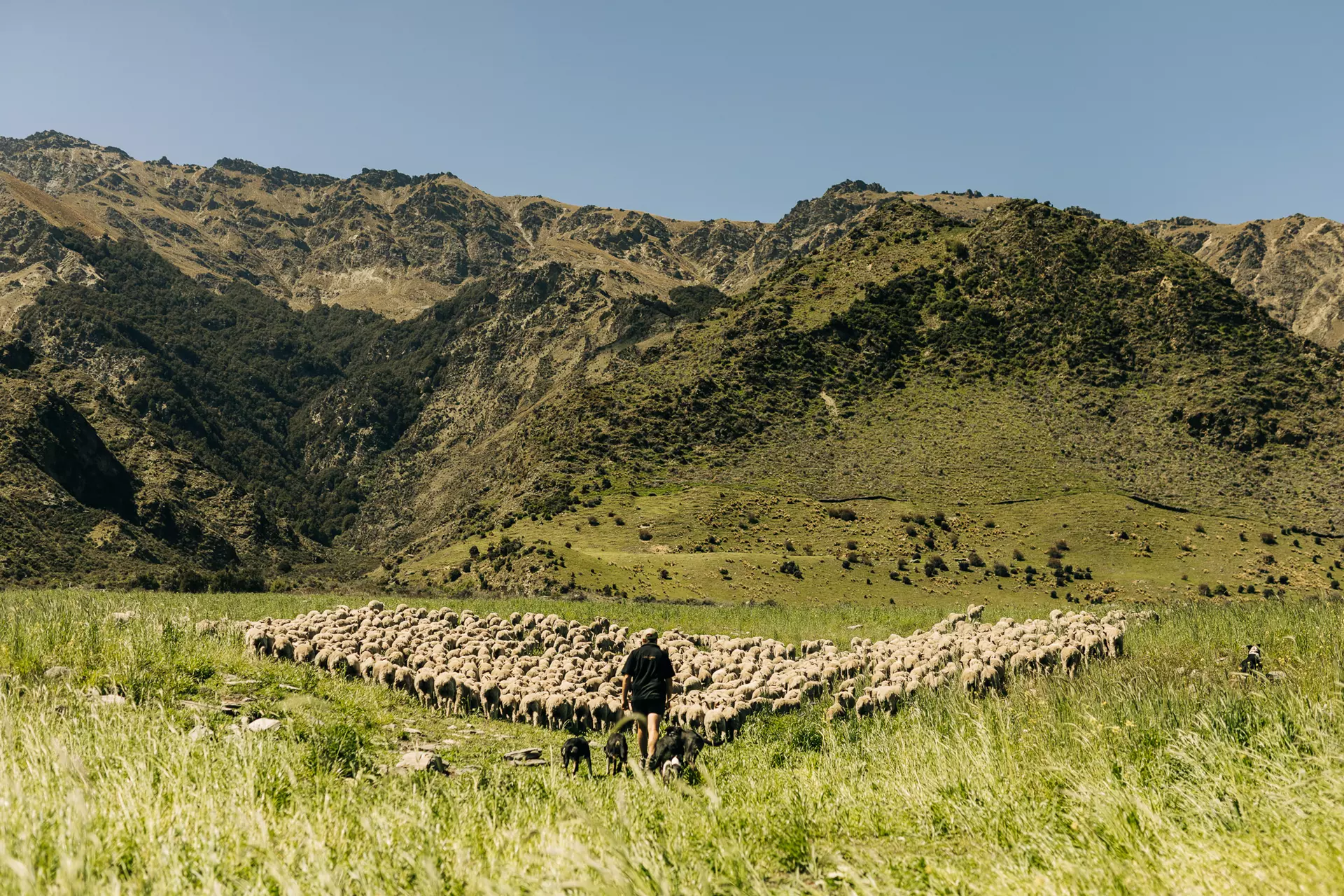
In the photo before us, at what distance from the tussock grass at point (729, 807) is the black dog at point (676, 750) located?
1.67 ft

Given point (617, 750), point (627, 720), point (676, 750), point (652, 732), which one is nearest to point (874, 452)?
point (652, 732)

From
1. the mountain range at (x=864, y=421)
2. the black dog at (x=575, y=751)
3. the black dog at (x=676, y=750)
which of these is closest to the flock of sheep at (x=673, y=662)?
the black dog at (x=676, y=750)

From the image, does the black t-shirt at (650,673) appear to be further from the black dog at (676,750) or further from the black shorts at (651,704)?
the black dog at (676,750)

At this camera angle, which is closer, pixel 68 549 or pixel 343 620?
pixel 343 620

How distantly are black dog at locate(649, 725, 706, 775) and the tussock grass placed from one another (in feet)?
1.67

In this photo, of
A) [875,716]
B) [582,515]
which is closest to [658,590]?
[582,515]

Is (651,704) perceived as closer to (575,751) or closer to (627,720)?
(575,751)

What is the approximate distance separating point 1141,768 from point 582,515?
264 ft

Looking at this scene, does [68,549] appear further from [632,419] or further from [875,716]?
[875,716]

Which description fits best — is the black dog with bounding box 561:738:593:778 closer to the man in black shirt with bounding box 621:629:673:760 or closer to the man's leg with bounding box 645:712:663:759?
the man's leg with bounding box 645:712:663:759

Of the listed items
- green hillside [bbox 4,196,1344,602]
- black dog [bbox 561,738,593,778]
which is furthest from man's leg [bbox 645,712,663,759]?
green hillside [bbox 4,196,1344,602]

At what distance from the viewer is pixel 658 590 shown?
2442 inches

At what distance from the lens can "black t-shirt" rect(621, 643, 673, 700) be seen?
11.6 meters

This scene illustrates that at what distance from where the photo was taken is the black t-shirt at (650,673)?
1159cm
